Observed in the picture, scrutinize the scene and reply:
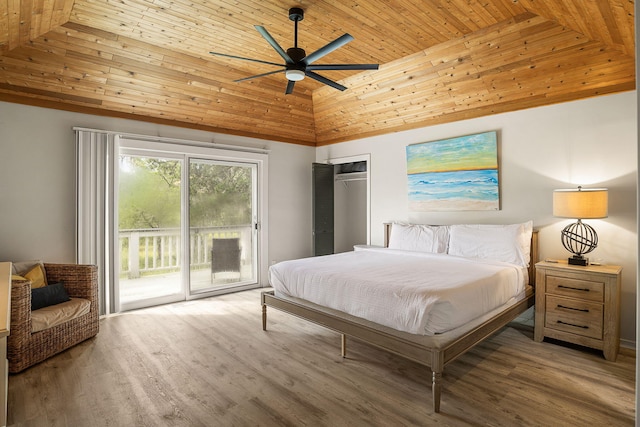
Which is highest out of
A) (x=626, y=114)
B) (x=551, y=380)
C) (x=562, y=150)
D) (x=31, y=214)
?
(x=626, y=114)

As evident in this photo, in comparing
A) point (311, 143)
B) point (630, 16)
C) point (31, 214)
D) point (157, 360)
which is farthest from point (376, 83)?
point (31, 214)

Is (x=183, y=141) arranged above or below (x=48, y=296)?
above

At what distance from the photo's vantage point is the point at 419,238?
4496 millimetres

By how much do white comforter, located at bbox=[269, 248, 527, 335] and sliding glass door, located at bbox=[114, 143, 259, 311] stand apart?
195 centimetres

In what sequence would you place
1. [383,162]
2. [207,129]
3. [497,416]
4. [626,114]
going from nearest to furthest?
1. [497,416]
2. [626,114]
3. [207,129]
4. [383,162]

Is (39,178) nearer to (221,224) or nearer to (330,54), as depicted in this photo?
(221,224)

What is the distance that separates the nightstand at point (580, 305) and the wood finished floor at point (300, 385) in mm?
152

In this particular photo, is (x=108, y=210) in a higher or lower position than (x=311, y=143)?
lower

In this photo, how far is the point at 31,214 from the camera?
3.75 meters

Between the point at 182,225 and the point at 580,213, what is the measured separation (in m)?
4.73

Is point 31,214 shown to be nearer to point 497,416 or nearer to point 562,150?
point 497,416

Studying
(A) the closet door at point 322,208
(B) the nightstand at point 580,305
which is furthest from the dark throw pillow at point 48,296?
(B) the nightstand at point 580,305

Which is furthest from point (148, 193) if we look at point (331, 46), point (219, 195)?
point (331, 46)

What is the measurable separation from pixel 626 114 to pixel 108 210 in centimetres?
570
